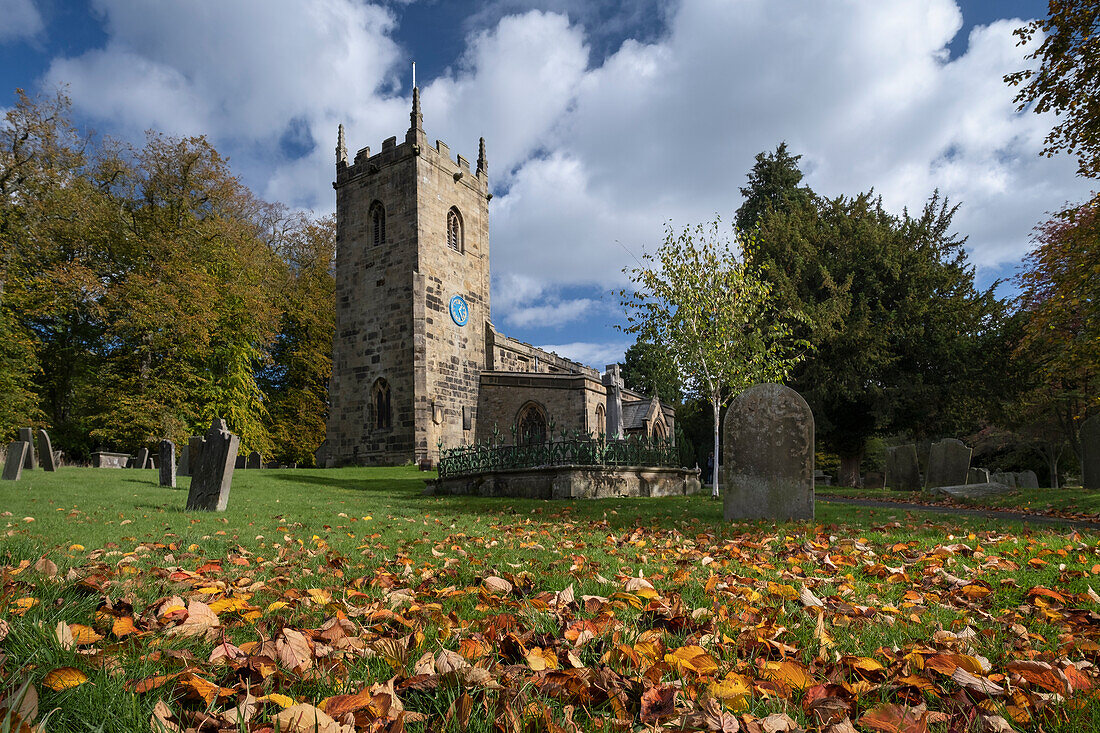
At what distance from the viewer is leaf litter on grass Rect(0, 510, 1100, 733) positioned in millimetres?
1801

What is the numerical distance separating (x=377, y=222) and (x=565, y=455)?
1972 cm

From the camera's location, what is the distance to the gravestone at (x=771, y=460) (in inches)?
317

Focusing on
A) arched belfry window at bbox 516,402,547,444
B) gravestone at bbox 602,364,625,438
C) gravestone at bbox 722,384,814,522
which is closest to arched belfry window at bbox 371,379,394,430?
arched belfry window at bbox 516,402,547,444

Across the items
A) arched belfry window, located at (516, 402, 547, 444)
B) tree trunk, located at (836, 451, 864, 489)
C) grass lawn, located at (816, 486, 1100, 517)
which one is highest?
arched belfry window, located at (516, 402, 547, 444)

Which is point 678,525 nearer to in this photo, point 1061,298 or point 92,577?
point 92,577

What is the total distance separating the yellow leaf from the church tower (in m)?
23.1

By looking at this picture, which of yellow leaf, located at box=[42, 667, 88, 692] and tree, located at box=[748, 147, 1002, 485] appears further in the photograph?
tree, located at box=[748, 147, 1002, 485]

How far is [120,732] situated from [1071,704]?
296 centimetres

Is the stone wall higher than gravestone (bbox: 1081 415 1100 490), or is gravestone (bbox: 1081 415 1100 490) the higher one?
gravestone (bbox: 1081 415 1100 490)

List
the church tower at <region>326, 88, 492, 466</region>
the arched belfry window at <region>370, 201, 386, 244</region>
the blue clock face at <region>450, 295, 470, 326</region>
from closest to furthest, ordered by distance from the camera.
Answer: the church tower at <region>326, 88, 492, 466</region>, the blue clock face at <region>450, 295, 470, 326</region>, the arched belfry window at <region>370, 201, 386, 244</region>

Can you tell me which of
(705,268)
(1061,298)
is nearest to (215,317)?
(705,268)

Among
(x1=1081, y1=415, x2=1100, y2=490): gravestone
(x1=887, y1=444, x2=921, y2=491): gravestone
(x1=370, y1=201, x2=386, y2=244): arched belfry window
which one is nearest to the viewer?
(x1=1081, y1=415, x2=1100, y2=490): gravestone

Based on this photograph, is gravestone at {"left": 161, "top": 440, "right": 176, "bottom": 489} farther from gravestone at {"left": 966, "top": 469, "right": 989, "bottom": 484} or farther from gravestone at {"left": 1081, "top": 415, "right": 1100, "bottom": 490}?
gravestone at {"left": 966, "top": 469, "right": 989, "bottom": 484}

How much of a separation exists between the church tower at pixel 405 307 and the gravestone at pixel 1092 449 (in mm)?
20576
